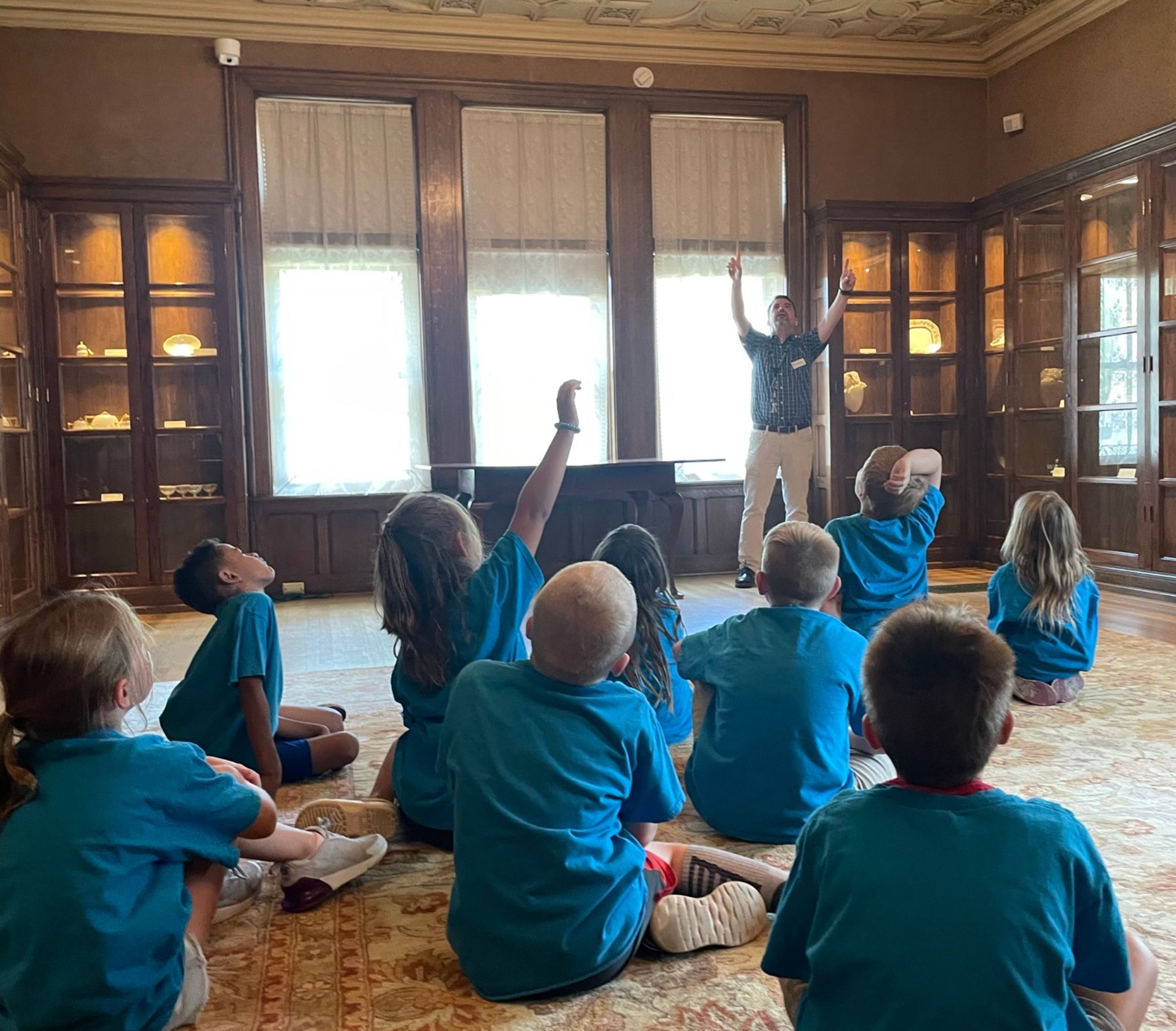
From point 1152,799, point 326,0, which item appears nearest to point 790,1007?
point 1152,799

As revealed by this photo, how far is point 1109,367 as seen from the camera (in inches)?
253

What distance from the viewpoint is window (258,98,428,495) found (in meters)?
6.85

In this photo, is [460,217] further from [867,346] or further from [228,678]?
[228,678]

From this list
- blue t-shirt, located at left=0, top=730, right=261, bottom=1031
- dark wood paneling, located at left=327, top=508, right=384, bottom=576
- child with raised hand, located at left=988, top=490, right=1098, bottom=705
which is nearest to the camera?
blue t-shirt, located at left=0, top=730, right=261, bottom=1031

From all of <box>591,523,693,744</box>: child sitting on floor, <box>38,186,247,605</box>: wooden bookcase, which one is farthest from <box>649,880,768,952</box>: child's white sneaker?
<box>38,186,247,605</box>: wooden bookcase

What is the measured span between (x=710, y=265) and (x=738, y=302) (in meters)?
0.88

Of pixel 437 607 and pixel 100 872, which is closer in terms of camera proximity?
pixel 100 872

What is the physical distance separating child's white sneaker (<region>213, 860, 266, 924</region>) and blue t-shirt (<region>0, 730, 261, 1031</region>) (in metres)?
0.49

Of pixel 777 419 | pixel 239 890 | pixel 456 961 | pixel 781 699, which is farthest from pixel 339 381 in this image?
Result: pixel 456 961

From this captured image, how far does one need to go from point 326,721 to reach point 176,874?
5.18 feet

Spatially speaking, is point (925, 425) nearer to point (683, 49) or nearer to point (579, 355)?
point (579, 355)

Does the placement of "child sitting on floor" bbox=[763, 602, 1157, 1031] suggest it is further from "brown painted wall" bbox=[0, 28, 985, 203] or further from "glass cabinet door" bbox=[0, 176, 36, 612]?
"brown painted wall" bbox=[0, 28, 985, 203]

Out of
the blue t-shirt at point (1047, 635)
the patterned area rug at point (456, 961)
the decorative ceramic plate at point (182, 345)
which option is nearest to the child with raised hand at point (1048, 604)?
the blue t-shirt at point (1047, 635)

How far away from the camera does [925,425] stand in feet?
25.2
